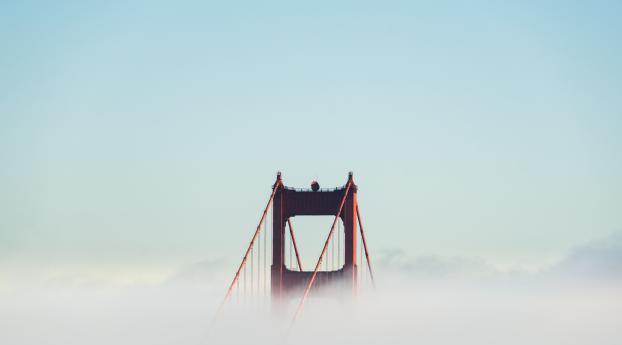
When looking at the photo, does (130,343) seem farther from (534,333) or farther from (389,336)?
(534,333)

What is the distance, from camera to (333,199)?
5290 inches

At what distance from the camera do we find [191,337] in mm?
141250

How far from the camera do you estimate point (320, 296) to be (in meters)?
134

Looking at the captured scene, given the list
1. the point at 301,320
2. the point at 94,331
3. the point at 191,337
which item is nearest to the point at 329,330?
the point at 301,320

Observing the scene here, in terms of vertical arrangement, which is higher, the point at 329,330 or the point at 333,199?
the point at 333,199

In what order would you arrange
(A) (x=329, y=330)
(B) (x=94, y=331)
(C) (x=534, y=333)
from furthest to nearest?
(B) (x=94, y=331), (C) (x=534, y=333), (A) (x=329, y=330)

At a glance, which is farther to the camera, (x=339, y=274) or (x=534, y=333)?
(x=534, y=333)

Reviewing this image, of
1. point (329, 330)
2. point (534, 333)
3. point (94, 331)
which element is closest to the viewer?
point (329, 330)

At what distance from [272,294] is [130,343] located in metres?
16.8

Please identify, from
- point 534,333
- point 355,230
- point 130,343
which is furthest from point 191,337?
point 534,333

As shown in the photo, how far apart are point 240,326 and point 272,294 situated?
134 inches

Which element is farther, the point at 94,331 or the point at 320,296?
the point at 94,331

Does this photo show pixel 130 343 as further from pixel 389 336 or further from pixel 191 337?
pixel 389 336

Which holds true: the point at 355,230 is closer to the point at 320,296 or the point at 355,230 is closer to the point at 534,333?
the point at 320,296
